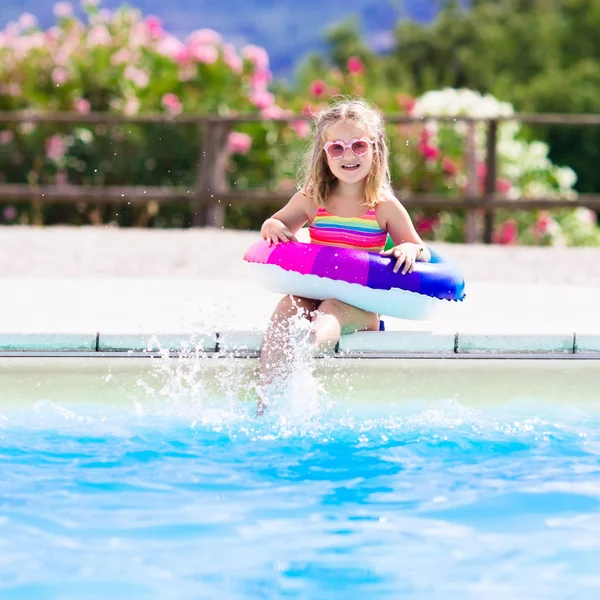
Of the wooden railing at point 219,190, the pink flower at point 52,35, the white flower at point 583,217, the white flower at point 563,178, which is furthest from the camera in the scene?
the white flower at point 563,178

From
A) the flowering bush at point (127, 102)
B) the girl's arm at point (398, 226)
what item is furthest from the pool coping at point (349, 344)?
the flowering bush at point (127, 102)

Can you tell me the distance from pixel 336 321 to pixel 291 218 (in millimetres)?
588

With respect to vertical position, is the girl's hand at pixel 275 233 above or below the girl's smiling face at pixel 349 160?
below

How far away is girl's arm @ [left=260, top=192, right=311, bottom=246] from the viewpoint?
429cm

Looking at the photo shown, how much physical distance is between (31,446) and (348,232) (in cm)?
146

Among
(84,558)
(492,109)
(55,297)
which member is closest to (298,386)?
(84,558)

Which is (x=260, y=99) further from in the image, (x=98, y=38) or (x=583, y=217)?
(x=583, y=217)

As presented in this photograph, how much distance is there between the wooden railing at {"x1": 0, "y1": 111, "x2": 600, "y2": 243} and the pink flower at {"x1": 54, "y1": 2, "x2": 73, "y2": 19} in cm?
211

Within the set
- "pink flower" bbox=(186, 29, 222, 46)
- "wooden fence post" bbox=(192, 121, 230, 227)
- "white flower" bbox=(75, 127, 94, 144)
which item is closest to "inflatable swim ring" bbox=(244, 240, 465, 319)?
"wooden fence post" bbox=(192, 121, 230, 227)

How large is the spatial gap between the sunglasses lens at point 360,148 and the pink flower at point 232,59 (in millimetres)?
7445

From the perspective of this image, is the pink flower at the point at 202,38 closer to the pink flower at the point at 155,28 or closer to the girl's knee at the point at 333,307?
the pink flower at the point at 155,28

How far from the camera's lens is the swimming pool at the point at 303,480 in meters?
2.71

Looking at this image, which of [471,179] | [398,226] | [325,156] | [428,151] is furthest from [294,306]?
[428,151]

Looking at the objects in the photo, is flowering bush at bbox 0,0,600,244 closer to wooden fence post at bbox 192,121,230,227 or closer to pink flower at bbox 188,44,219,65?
pink flower at bbox 188,44,219,65
